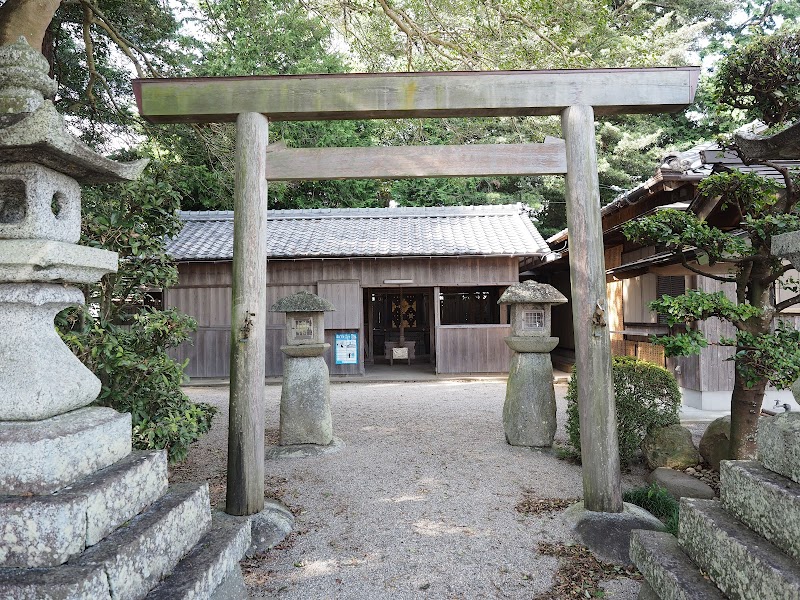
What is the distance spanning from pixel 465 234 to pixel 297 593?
1090 centimetres

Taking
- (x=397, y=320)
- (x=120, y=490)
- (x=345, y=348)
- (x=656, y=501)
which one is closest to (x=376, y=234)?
(x=345, y=348)

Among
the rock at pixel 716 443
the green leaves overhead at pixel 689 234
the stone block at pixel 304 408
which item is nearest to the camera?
the green leaves overhead at pixel 689 234

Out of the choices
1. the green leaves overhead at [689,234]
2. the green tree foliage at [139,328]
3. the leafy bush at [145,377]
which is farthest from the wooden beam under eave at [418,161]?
the leafy bush at [145,377]

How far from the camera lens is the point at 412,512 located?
4332 millimetres

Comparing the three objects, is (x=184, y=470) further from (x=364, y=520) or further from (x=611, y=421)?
(x=611, y=421)

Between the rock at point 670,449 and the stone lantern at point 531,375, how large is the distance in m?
1.18

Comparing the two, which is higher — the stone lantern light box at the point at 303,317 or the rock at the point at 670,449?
the stone lantern light box at the point at 303,317

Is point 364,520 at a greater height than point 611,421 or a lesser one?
lesser

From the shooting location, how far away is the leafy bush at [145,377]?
11.8 feet

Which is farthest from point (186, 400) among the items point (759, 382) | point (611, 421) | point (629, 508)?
point (759, 382)

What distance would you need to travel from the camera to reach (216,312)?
12320mm

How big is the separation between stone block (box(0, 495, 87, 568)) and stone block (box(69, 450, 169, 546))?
0.29 ft

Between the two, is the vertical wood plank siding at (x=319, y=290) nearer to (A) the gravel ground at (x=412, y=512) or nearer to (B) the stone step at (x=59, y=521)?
(A) the gravel ground at (x=412, y=512)

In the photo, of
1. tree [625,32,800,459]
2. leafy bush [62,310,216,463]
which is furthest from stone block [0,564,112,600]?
tree [625,32,800,459]
